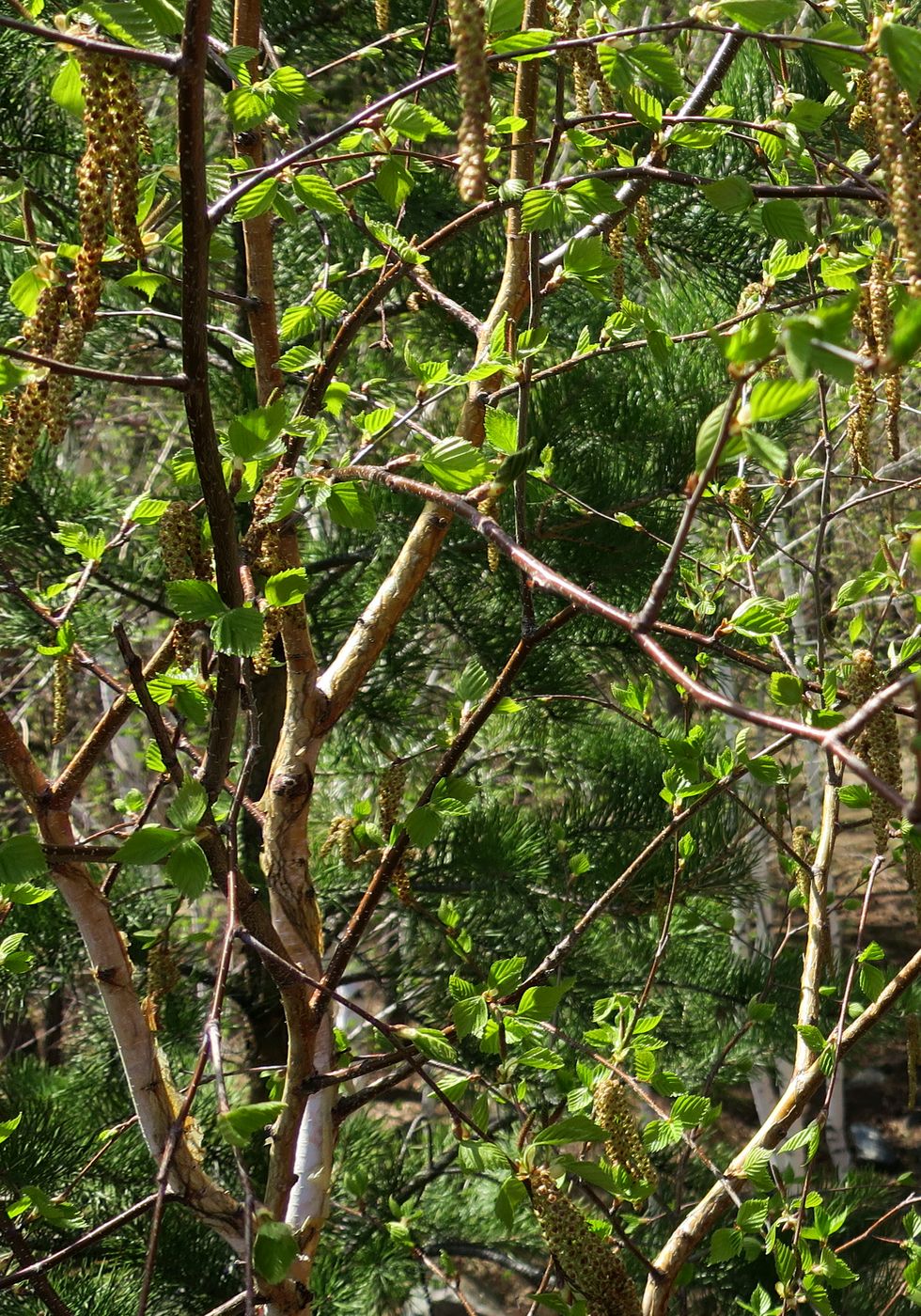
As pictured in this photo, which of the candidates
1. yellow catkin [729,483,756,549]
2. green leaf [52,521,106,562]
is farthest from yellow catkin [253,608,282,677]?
yellow catkin [729,483,756,549]

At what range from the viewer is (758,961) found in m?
2.19

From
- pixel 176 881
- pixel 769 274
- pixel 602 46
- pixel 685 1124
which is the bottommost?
pixel 685 1124

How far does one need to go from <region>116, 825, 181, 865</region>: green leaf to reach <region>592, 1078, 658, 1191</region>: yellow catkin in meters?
0.40

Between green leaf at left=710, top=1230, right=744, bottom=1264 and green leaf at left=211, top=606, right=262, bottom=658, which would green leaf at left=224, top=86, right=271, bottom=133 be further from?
green leaf at left=710, top=1230, right=744, bottom=1264

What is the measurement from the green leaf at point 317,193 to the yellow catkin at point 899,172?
1.03ft

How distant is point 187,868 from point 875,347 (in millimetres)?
495

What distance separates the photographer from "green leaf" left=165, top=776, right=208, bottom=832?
23.0 inches

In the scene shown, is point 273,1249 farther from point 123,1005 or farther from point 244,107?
point 244,107

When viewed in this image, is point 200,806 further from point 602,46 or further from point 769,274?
point 769,274

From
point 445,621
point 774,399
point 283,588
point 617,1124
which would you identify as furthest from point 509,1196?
point 445,621

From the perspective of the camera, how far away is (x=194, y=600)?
0.57 m

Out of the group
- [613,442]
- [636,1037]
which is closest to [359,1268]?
[636,1037]

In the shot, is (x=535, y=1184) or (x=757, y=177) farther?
(x=757, y=177)

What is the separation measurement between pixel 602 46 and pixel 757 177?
113 cm
